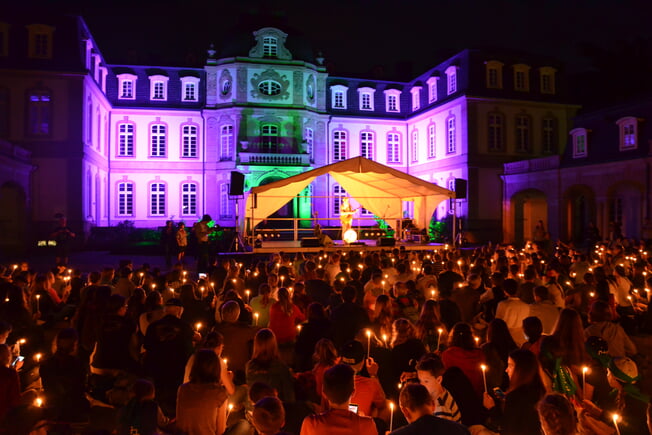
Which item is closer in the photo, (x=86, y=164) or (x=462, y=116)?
(x=86, y=164)

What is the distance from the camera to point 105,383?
17.7ft

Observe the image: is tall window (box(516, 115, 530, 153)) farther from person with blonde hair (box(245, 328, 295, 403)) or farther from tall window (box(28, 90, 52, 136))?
person with blonde hair (box(245, 328, 295, 403))

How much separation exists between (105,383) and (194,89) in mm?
34063

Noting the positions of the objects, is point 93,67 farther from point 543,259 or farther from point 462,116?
point 543,259

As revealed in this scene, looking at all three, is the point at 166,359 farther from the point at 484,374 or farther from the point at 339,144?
the point at 339,144

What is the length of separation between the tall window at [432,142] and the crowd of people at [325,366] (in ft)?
94.6

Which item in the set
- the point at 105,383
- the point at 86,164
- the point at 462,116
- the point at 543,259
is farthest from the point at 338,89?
the point at 105,383

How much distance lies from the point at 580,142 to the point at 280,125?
62.0ft

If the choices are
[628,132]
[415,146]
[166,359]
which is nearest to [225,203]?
[415,146]

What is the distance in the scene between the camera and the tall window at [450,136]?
33.3 metres

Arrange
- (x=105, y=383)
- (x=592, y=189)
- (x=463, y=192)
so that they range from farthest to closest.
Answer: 1. (x=592, y=189)
2. (x=463, y=192)
3. (x=105, y=383)

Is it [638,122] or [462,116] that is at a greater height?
[462,116]

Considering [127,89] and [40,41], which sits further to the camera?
[127,89]

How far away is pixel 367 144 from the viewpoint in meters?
39.2
